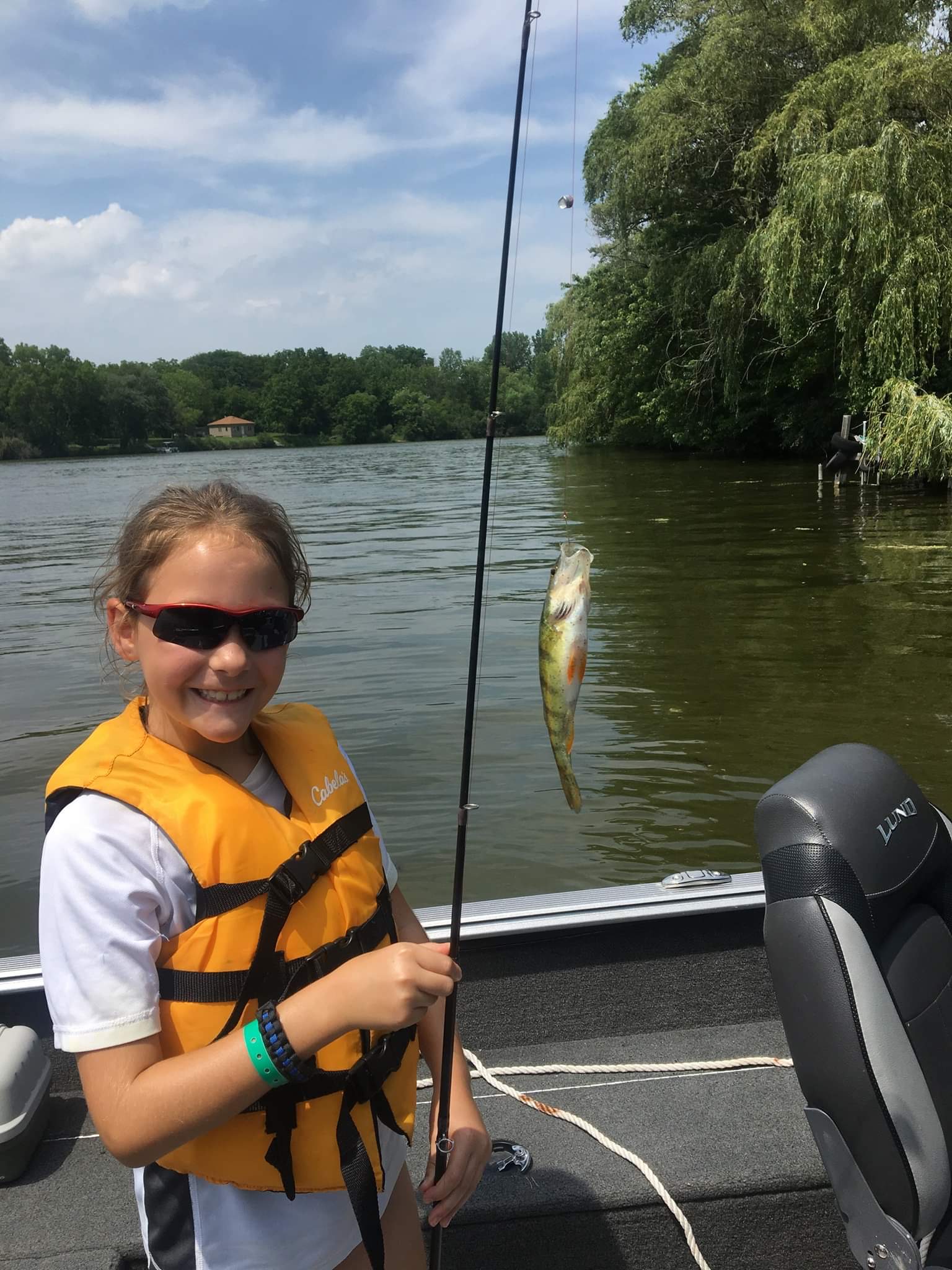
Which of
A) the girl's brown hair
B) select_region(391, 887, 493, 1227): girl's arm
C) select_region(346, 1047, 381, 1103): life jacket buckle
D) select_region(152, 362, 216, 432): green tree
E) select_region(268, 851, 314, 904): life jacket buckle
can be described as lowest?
select_region(391, 887, 493, 1227): girl's arm

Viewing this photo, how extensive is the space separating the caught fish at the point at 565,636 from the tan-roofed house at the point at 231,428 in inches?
3504

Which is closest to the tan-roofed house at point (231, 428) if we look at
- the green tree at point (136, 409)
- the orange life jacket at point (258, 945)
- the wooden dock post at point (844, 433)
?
the green tree at point (136, 409)

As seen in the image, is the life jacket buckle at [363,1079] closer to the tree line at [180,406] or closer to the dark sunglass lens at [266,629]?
the dark sunglass lens at [266,629]

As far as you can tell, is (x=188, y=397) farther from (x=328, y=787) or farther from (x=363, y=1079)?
(x=363, y=1079)

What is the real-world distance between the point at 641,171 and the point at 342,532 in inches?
434

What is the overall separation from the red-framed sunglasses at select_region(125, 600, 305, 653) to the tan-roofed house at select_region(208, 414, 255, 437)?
88979 millimetres

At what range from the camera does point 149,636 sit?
1.57m

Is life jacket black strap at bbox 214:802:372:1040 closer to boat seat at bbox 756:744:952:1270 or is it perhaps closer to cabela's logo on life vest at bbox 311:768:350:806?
cabela's logo on life vest at bbox 311:768:350:806

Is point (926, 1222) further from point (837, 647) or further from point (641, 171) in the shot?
point (641, 171)

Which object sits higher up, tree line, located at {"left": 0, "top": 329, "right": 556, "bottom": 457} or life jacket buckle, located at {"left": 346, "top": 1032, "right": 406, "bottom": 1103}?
tree line, located at {"left": 0, "top": 329, "right": 556, "bottom": 457}

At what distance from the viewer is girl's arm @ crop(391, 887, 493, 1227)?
5.35 ft

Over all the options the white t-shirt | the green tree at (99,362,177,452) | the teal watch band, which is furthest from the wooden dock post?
the green tree at (99,362,177,452)

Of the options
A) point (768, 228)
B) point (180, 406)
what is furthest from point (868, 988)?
point (180, 406)

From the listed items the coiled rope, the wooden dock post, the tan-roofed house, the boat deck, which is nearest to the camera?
the boat deck
